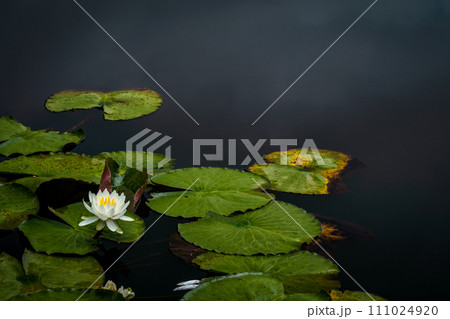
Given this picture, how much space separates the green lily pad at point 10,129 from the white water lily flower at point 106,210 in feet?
3.57

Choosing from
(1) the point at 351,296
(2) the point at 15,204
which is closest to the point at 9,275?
(2) the point at 15,204

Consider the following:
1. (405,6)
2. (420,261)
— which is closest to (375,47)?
(405,6)

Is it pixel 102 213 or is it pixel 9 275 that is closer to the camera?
pixel 9 275

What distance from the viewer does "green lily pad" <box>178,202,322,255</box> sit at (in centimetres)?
186

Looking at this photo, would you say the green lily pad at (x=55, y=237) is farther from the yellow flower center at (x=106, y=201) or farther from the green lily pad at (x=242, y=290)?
the green lily pad at (x=242, y=290)

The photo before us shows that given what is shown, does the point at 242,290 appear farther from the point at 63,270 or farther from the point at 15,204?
Result: the point at 15,204

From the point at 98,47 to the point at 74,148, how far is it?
Result: 4.73ft

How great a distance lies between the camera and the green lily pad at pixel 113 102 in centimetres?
303

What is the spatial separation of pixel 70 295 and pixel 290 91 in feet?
7.38

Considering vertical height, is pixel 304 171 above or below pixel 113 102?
below

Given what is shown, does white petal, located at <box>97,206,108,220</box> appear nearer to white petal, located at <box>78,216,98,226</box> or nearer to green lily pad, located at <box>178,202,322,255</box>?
white petal, located at <box>78,216,98,226</box>

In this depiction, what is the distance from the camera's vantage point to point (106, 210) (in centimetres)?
181

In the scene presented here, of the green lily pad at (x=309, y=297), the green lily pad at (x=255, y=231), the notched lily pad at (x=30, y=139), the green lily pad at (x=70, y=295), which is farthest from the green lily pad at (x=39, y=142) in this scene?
the green lily pad at (x=309, y=297)

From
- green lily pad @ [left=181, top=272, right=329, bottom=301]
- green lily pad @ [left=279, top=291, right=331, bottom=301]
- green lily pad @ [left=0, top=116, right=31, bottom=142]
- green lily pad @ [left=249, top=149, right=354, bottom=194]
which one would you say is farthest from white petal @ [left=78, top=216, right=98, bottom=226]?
green lily pad @ [left=0, top=116, right=31, bottom=142]
